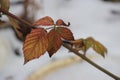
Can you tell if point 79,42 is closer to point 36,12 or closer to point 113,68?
point 113,68

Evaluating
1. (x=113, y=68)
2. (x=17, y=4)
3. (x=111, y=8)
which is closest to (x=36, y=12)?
(x=17, y=4)

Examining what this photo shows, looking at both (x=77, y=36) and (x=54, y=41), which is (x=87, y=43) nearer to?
(x=54, y=41)

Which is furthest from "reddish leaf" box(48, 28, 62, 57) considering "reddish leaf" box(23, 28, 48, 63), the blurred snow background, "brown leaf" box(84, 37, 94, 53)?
the blurred snow background

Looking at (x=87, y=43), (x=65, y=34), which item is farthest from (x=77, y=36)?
(x=65, y=34)

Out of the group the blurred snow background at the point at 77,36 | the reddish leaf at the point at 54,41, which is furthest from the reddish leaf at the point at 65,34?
the blurred snow background at the point at 77,36

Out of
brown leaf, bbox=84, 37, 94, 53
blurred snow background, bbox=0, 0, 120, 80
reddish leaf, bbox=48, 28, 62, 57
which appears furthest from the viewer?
blurred snow background, bbox=0, 0, 120, 80

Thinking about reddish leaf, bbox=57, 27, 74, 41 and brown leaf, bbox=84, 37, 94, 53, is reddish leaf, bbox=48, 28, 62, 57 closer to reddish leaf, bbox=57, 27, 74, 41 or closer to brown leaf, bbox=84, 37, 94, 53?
reddish leaf, bbox=57, 27, 74, 41
